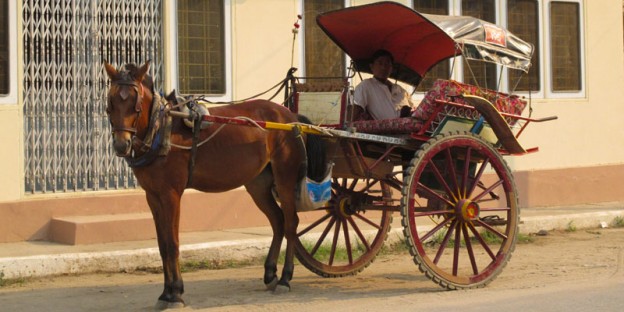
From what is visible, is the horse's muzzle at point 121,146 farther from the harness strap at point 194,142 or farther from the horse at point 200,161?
the harness strap at point 194,142

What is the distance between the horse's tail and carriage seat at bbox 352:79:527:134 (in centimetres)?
34

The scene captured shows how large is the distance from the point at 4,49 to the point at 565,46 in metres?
8.05

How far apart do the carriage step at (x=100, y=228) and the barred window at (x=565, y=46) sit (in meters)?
6.63

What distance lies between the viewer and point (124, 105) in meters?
7.26

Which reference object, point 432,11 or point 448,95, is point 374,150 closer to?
point 448,95

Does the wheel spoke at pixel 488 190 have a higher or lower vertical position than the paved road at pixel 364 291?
higher

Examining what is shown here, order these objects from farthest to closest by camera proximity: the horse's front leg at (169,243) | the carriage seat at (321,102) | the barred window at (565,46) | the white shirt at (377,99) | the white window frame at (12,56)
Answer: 1. the barred window at (565,46)
2. the white window frame at (12,56)
3. the white shirt at (377,99)
4. the carriage seat at (321,102)
5. the horse's front leg at (169,243)

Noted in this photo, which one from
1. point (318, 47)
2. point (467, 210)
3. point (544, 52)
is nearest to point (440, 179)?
point (467, 210)

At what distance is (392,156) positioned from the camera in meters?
8.85

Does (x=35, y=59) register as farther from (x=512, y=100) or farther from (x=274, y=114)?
(x=512, y=100)

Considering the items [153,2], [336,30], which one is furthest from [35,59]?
[336,30]

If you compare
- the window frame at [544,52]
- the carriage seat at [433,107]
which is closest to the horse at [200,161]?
the carriage seat at [433,107]

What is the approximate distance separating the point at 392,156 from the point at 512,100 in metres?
1.13

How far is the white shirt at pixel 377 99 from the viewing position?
917 centimetres
